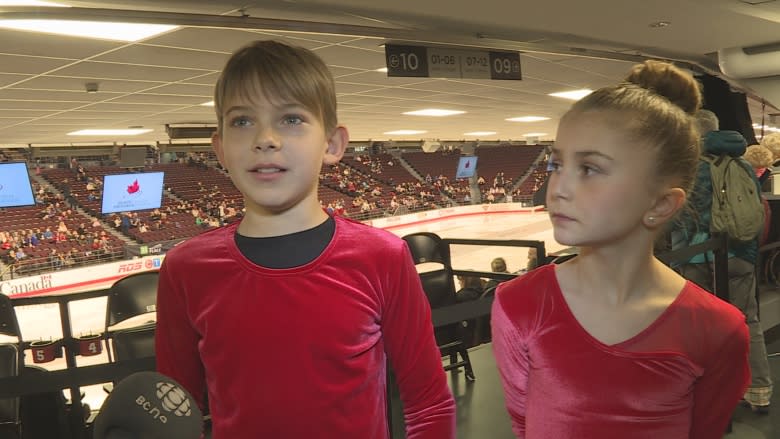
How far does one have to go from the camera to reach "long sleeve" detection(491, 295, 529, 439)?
1138mm

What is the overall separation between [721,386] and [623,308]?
23 cm

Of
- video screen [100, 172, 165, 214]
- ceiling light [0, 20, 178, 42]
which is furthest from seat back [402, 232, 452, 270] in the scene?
video screen [100, 172, 165, 214]

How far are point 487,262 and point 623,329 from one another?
39.5 feet

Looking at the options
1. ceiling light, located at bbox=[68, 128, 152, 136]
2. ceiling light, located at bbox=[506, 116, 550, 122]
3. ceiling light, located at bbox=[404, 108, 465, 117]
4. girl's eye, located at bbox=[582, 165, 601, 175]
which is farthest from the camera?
ceiling light, located at bbox=[506, 116, 550, 122]

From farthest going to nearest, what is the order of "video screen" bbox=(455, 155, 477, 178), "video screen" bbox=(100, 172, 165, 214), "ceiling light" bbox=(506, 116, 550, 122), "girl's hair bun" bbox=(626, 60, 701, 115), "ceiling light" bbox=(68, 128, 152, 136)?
"video screen" bbox=(455, 155, 477, 178)
"ceiling light" bbox=(506, 116, 550, 122)
"video screen" bbox=(100, 172, 165, 214)
"ceiling light" bbox=(68, 128, 152, 136)
"girl's hair bun" bbox=(626, 60, 701, 115)

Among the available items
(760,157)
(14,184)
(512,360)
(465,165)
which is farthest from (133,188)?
(465,165)

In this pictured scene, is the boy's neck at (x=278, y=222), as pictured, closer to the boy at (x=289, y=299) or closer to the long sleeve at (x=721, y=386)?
the boy at (x=289, y=299)

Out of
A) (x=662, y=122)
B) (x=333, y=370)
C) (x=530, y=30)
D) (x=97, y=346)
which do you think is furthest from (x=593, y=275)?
(x=97, y=346)

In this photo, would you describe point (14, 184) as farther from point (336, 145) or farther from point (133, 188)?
point (336, 145)

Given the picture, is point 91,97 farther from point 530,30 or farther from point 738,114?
point 738,114

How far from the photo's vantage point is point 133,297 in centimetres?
366

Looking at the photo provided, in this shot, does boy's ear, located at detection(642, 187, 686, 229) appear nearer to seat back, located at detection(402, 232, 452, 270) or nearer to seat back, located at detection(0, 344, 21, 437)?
seat back, located at detection(0, 344, 21, 437)

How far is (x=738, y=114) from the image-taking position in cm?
765

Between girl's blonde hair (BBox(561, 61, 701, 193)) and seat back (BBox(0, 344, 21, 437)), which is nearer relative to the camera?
girl's blonde hair (BBox(561, 61, 701, 193))
